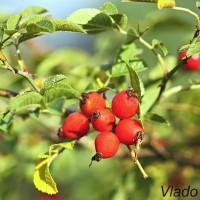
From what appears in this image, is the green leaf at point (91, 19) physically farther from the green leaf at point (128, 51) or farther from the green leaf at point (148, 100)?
the green leaf at point (148, 100)

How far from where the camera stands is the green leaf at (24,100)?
5.25 feet

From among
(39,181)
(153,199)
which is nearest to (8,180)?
(153,199)

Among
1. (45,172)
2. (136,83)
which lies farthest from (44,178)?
(136,83)

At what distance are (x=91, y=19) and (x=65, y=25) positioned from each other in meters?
0.27

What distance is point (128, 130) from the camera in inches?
60.9

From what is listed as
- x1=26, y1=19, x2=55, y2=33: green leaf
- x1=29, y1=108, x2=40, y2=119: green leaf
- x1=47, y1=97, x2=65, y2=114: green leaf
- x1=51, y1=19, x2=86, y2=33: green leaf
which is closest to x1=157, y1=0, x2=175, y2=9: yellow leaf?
x1=51, y1=19, x2=86, y2=33: green leaf

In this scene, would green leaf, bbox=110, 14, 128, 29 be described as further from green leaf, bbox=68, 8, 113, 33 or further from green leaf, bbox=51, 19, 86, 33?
green leaf, bbox=51, 19, 86, 33

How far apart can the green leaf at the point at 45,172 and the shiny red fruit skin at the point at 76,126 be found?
0.04 meters

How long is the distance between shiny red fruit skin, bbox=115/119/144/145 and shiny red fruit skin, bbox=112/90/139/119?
3 centimetres

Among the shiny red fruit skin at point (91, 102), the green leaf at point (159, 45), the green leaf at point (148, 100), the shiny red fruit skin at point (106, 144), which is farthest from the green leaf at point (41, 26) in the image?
the green leaf at point (148, 100)

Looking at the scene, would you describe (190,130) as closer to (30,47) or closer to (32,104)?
(30,47)

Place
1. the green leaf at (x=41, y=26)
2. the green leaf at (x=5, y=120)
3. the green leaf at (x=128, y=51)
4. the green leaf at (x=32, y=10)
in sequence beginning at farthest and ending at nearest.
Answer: the green leaf at (x=128, y=51), the green leaf at (x=32, y=10), the green leaf at (x=5, y=120), the green leaf at (x=41, y=26)

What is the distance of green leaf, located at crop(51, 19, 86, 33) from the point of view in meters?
1.57

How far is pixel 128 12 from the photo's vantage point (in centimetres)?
434
